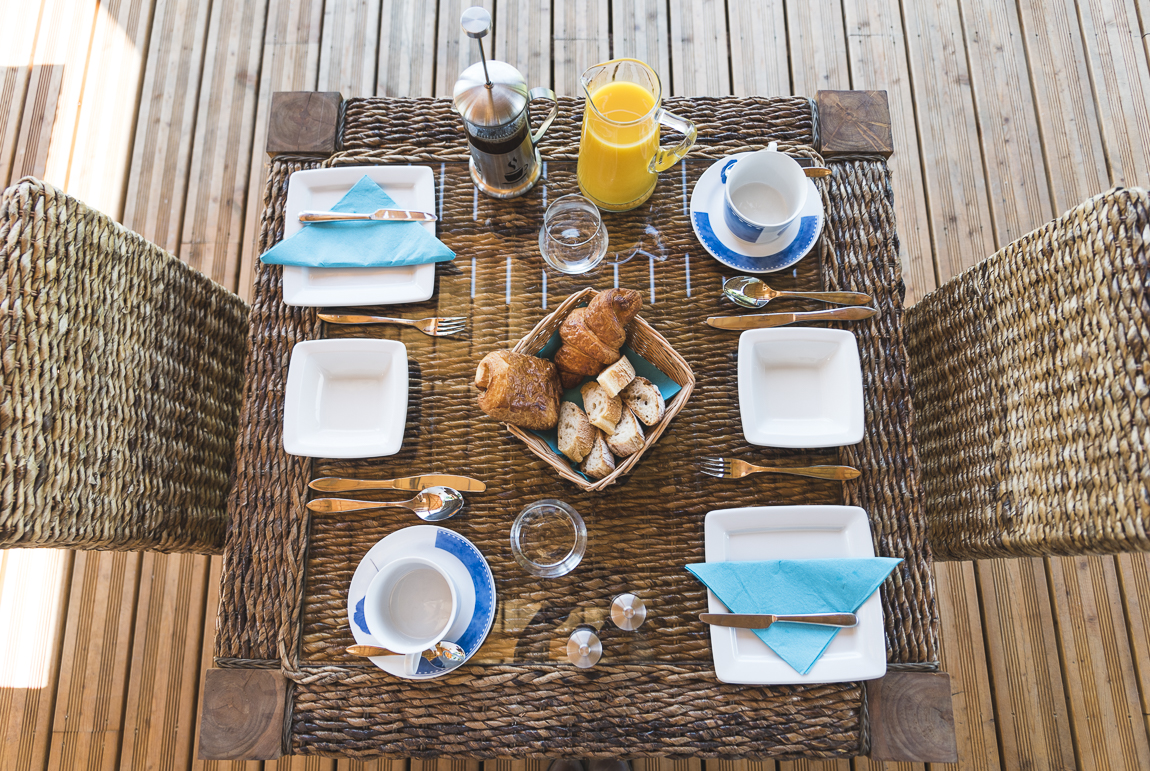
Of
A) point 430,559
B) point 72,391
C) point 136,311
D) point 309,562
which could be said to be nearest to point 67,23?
point 136,311

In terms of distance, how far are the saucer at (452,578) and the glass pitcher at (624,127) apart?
1.71 ft

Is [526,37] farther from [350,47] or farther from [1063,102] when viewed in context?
[1063,102]

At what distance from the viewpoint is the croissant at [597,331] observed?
2.45 feet

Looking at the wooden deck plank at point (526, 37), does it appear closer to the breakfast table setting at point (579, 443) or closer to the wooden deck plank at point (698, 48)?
the wooden deck plank at point (698, 48)

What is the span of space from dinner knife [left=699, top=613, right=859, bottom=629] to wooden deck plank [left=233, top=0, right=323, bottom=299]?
4.68ft

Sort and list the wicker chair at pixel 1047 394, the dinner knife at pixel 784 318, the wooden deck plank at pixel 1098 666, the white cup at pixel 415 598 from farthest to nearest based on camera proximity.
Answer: the wooden deck plank at pixel 1098 666
the dinner knife at pixel 784 318
the white cup at pixel 415 598
the wicker chair at pixel 1047 394

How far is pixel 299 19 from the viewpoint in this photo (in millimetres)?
1699

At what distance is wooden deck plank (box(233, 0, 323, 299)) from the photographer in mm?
1624

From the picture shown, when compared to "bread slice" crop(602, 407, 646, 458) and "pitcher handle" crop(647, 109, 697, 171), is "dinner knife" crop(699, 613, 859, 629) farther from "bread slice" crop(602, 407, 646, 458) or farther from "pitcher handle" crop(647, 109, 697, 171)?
"pitcher handle" crop(647, 109, 697, 171)

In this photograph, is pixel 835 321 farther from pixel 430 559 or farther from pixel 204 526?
pixel 204 526

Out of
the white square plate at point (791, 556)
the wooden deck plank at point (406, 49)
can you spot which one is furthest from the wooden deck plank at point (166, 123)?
the white square plate at point (791, 556)

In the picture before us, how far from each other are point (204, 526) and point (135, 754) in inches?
33.0

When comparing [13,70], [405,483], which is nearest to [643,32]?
[405,483]

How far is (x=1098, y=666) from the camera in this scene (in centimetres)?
137
